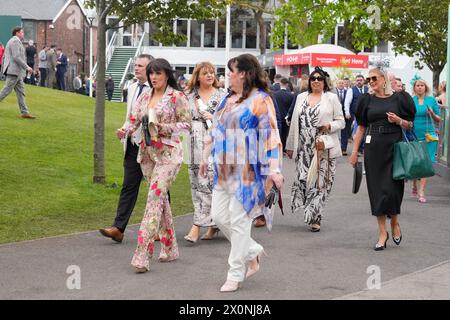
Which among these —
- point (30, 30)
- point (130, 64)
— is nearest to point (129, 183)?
point (130, 64)

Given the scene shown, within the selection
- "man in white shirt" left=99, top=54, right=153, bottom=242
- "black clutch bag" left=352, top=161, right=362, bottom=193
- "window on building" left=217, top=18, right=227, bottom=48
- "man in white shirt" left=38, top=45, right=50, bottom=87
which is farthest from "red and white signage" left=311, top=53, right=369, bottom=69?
"window on building" left=217, top=18, right=227, bottom=48

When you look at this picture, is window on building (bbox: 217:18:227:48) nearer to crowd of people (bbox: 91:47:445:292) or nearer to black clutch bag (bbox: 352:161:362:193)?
crowd of people (bbox: 91:47:445:292)

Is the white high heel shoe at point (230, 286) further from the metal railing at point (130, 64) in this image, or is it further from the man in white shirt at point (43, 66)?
the metal railing at point (130, 64)

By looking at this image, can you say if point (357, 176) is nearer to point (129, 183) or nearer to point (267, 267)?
point (267, 267)

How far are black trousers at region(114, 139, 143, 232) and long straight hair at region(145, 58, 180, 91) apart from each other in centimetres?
88

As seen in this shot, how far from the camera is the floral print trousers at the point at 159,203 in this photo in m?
8.27

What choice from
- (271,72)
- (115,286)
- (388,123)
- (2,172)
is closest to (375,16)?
(271,72)

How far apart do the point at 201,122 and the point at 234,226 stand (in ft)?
9.90

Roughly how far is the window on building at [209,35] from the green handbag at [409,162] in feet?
190

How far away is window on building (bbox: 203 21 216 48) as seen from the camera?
6700 cm

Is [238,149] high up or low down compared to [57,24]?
down

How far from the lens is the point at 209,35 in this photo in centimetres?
6712

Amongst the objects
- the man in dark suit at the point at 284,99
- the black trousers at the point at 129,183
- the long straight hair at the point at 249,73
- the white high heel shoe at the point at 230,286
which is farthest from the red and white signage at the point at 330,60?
the white high heel shoe at the point at 230,286
